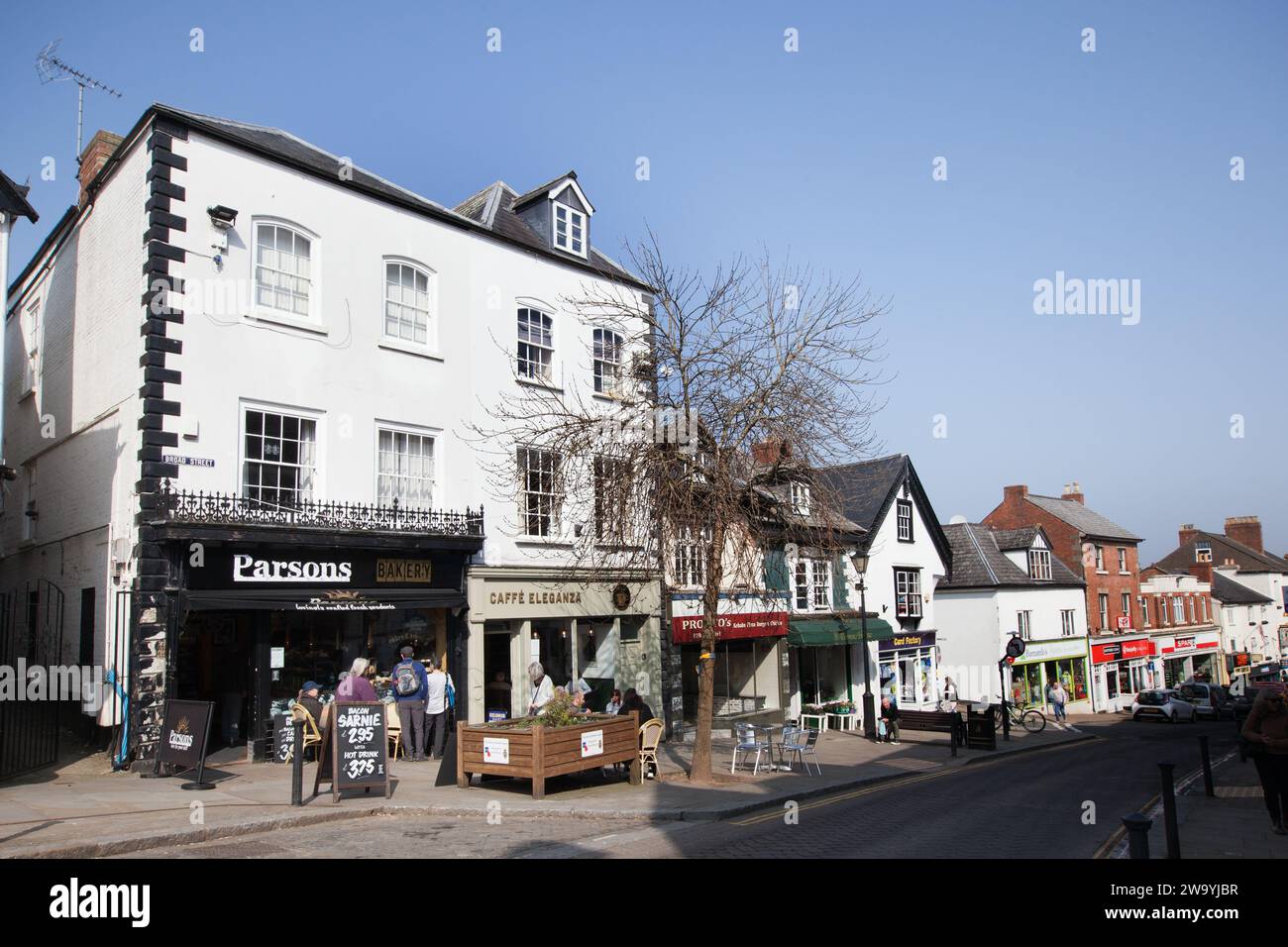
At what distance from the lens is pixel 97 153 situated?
17.7m

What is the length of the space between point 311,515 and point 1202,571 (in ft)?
202

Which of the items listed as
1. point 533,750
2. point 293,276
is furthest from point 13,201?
point 533,750

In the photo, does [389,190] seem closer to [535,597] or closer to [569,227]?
[569,227]

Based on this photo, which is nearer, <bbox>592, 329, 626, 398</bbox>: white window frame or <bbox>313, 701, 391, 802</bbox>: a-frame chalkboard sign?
<bbox>313, 701, 391, 802</bbox>: a-frame chalkboard sign

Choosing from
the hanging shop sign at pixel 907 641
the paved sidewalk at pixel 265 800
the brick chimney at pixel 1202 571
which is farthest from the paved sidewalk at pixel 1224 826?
the brick chimney at pixel 1202 571

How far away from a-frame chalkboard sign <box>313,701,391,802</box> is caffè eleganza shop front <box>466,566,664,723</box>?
5.74 metres

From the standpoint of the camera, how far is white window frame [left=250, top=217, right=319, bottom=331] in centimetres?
1545

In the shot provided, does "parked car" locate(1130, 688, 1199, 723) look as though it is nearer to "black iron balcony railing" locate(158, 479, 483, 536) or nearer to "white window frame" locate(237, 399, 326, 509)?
"black iron balcony railing" locate(158, 479, 483, 536)

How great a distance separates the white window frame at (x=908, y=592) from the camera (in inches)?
1273

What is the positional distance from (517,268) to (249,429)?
716cm

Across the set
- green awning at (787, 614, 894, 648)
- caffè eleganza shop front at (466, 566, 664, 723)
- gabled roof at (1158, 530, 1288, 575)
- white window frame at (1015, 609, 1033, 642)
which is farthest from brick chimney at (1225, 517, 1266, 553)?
caffè eleganza shop front at (466, 566, 664, 723)

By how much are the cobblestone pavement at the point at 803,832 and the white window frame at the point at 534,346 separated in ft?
33.9
